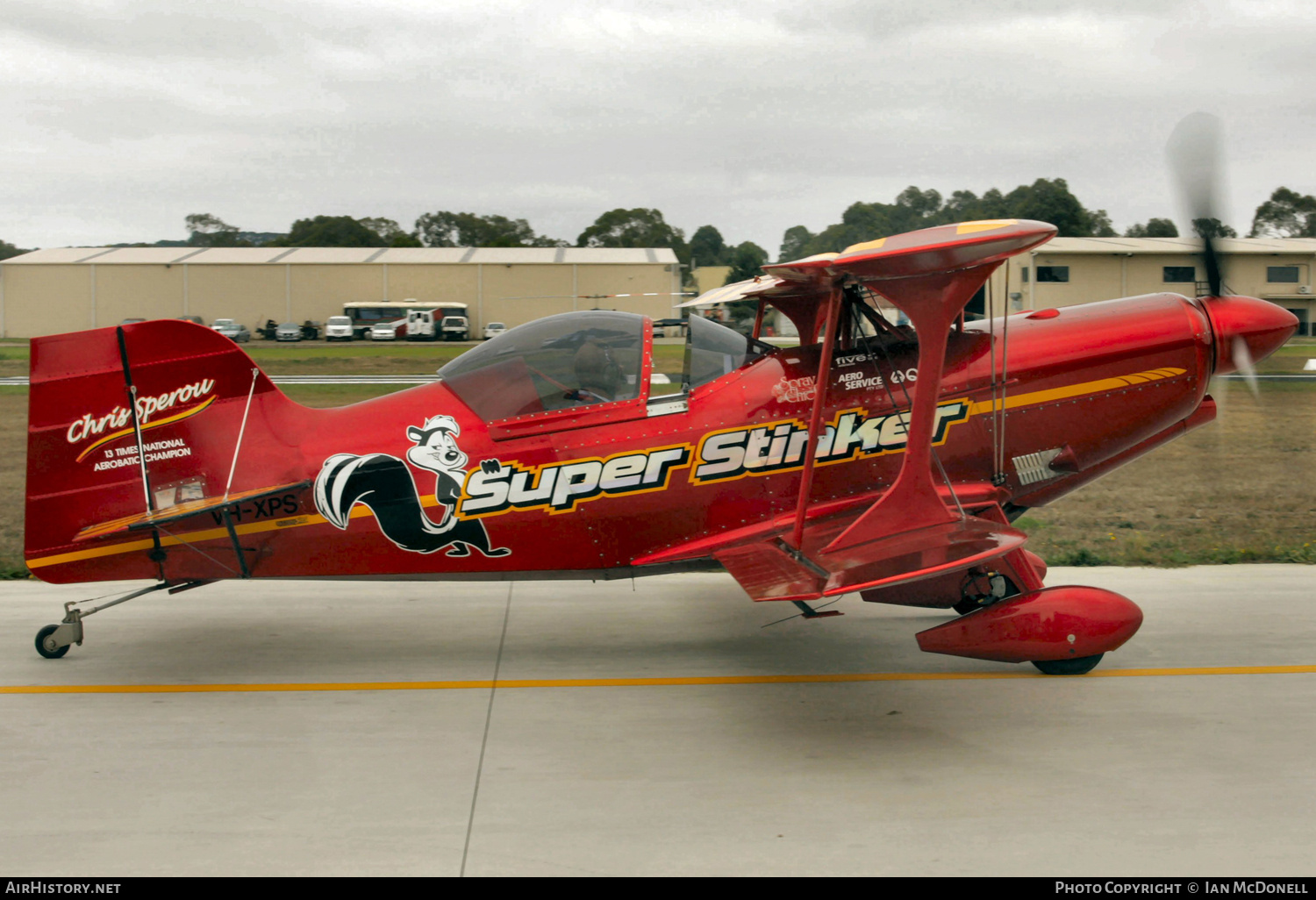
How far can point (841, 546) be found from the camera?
5.72 meters

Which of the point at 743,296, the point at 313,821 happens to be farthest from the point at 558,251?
the point at 313,821

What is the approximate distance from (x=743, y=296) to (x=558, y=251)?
41.4 m

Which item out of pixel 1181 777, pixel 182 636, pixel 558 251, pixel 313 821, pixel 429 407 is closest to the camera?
pixel 313 821

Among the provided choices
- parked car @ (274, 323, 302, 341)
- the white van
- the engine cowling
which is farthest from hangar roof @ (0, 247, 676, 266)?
the engine cowling

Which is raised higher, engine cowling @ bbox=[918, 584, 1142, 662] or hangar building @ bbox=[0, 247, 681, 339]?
hangar building @ bbox=[0, 247, 681, 339]

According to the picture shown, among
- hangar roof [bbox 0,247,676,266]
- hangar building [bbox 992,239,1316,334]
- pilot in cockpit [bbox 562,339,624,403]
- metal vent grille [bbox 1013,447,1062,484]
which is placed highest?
hangar roof [bbox 0,247,676,266]

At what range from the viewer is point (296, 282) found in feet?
160

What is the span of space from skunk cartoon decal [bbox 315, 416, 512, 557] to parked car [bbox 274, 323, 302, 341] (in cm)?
4459

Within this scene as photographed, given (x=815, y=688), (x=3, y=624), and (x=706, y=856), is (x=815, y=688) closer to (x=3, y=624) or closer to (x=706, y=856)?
(x=706, y=856)

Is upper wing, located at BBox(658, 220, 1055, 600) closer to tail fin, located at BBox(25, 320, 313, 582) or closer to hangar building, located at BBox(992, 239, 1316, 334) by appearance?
tail fin, located at BBox(25, 320, 313, 582)

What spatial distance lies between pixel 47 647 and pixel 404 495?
2.68 meters

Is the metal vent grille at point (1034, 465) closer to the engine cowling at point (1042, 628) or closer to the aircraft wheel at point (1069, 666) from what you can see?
the engine cowling at point (1042, 628)

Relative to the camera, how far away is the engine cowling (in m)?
5.62

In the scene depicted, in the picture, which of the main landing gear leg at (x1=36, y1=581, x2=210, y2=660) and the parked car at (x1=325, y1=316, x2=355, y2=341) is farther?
the parked car at (x1=325, y1=316, x2=355, y2=341)
